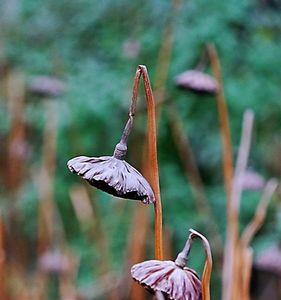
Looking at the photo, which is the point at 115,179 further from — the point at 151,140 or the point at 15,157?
the point at 15,157

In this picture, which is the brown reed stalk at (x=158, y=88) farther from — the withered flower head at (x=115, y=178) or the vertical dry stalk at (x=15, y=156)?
the withered flower head at (x=115, y=178)

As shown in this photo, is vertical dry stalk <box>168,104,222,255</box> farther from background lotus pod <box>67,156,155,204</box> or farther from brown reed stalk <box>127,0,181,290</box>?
background lotus pod <box>67,156,155,204</box>

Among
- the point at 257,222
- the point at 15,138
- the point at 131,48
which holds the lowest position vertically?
the point at 257,222

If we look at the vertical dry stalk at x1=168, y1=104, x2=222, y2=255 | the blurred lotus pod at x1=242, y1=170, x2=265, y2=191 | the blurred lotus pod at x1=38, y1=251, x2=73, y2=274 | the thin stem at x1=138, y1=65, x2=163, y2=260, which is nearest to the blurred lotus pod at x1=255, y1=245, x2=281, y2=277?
the blurred lotus pod at x1=242, y1=170, x2=265, y2=191

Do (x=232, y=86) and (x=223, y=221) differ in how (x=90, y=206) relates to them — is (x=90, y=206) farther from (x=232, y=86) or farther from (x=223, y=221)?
(x=232, y=86)

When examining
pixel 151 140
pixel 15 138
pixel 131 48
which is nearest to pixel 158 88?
pixel 131 48

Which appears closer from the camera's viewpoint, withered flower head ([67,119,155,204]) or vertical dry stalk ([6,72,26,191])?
withered flower head ([67,119,155,204])
